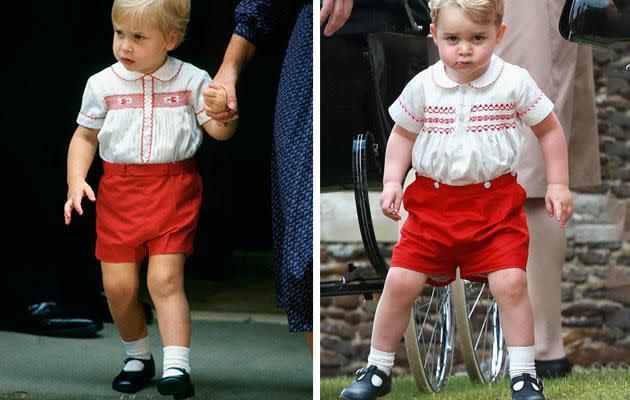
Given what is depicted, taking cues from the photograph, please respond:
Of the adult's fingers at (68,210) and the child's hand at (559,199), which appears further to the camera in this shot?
the adult's fingers at (68,210)

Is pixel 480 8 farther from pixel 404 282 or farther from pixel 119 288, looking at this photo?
pixel 119 288

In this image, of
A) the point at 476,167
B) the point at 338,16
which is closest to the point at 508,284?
the point at 476,167

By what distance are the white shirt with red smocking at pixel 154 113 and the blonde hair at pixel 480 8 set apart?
77 centimetres

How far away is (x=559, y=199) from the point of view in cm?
312

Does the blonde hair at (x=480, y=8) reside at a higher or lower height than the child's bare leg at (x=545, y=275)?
higher

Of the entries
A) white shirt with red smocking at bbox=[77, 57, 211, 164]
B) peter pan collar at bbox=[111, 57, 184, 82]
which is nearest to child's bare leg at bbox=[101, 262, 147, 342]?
white shirt with red smocking at bbox=[77, 57, 211, 164]

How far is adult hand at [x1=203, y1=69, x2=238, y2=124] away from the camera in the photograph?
11.2 ft

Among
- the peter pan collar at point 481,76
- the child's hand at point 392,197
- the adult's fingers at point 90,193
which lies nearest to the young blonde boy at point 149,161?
the adult's fingers at point 90,193

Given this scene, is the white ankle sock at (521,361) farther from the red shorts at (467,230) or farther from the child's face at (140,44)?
the child's face at (140,44)

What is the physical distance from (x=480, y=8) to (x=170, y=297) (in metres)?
1.19

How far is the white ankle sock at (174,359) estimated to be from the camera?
354cm

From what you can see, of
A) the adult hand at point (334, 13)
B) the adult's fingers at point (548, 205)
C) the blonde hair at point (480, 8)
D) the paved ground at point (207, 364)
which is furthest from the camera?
the paved ground at point (207, 364)

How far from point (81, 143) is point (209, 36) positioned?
0.46 metres

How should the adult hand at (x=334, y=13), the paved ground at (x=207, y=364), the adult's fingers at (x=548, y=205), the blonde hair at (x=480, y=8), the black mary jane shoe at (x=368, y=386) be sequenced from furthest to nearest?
the paved ground at (x=207, y=364) → the adult hand at (x=334, y=13) → the black mary jane shoe at (x=368, y=386) → the adult's fingers at (x=548, y=205) → the blonde hair at (x=480, y=8)
